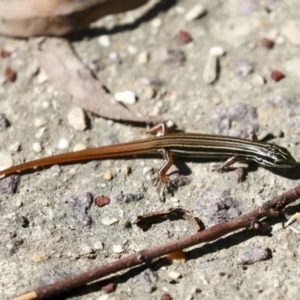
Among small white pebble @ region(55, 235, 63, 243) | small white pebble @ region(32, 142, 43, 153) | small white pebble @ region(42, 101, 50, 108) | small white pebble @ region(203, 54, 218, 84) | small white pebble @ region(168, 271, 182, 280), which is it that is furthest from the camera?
small white pebble @ region(203, 54, 218, 84)

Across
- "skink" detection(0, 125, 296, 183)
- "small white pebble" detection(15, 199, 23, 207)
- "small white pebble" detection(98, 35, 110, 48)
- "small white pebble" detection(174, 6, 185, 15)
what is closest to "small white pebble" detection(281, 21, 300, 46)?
"small white pebble" detection(174, 6, 185, 15)

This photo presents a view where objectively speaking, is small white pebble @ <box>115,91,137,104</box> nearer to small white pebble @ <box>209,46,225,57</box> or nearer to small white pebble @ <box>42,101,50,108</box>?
small white pebble @ <box>42,101,50,108</box>

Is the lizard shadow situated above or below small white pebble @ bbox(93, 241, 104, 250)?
above

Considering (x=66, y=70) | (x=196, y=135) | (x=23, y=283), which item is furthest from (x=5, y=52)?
(x=23, y=283)

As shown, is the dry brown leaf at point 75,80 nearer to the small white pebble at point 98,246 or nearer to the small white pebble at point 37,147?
the small white pebble at point 37,147

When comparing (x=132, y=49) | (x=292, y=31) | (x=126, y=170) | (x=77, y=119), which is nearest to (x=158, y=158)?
(x=126, y=170)

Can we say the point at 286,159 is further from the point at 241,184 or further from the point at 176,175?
the point at 176,175
